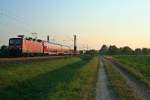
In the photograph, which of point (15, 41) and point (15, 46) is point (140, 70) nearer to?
point (15, 46)

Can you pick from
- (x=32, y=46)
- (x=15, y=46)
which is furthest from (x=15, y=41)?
(x=32, y=46)

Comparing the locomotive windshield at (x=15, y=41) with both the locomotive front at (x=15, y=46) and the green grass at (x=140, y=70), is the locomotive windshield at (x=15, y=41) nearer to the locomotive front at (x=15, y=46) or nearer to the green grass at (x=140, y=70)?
the locomotive front at (x=15, y=46)

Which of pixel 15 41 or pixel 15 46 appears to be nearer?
pixel 15 46

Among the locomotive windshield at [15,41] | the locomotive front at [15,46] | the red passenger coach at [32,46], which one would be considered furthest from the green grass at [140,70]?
the locomotive windshield at [15,41]

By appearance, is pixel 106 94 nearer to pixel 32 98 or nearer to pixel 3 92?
pixel 32 98

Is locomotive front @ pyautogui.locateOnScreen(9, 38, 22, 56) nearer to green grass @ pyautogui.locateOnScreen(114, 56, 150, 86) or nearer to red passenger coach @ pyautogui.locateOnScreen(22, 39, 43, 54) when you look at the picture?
red passenger coach @ pyautogui.locateOnScreen(22, 39, 43, 54)

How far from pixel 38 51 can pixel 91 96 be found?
53269 millimetres

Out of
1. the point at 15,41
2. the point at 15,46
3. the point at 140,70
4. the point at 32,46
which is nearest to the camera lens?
the point at 140,70

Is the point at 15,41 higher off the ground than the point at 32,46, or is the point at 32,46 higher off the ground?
the point at 15,41

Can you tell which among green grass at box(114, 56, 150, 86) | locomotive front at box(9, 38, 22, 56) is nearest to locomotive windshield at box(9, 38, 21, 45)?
locomotive front at box(9, 38, 22, 56)

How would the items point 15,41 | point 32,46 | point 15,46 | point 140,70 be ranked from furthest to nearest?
point 32,46, point 15,41, point 15,46, point 140,70

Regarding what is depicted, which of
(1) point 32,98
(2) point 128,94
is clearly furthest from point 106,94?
(1) point 32,98

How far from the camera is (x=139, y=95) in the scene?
765 inches

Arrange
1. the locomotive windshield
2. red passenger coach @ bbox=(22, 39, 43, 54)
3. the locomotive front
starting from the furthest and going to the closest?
red passenger coach @ bbox=(22, 39, 43, 54) < the locomotive windshield < the locomotive front
